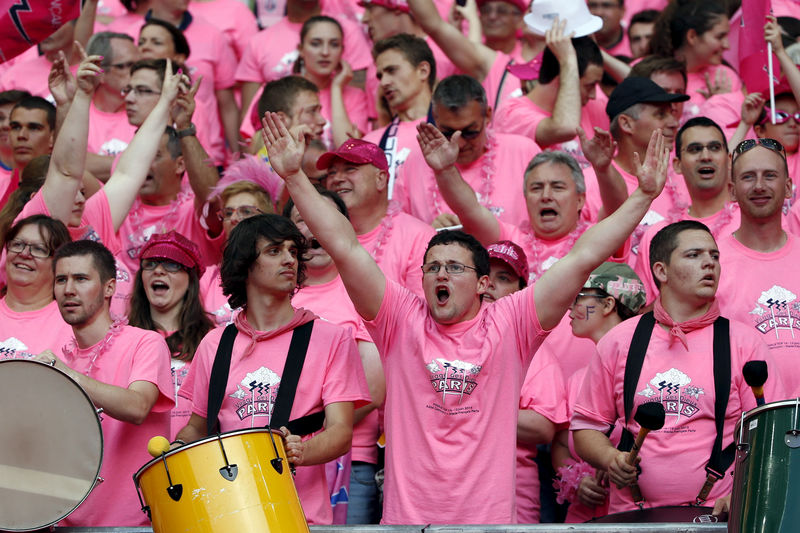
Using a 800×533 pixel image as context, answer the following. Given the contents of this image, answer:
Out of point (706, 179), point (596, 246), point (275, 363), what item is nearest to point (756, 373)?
point (596, 246)

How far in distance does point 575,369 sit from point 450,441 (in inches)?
57.2

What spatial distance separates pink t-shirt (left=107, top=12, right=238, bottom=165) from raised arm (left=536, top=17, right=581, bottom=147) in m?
2.50

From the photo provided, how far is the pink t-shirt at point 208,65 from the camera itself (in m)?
8.85

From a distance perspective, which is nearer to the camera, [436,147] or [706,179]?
[436,147]

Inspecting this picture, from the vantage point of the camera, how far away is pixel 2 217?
6.45 meters

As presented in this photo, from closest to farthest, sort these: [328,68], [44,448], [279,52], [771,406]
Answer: [771,406] → [44,448] → [328,68] → [279,52]

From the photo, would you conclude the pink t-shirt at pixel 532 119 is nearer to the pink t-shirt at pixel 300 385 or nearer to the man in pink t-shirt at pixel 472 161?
the man in pink t-shirt at pixel 472 161

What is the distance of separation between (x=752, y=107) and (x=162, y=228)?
11.6ft

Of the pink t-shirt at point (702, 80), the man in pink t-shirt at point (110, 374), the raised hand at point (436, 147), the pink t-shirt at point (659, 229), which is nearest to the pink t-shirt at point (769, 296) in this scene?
the pink t-shirt at point (659, 229)

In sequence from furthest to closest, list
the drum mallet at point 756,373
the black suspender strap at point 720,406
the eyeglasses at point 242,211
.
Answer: the eyeglasses at point 242,211, the black suspender strap at point 720,406, the drum mallet at point 756,373

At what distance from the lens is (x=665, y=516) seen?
4.64 m

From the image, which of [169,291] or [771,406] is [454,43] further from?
[771,406]

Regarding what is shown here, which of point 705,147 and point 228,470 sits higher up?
point 705,147

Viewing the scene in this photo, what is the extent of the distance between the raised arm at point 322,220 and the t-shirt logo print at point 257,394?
0.48 m
